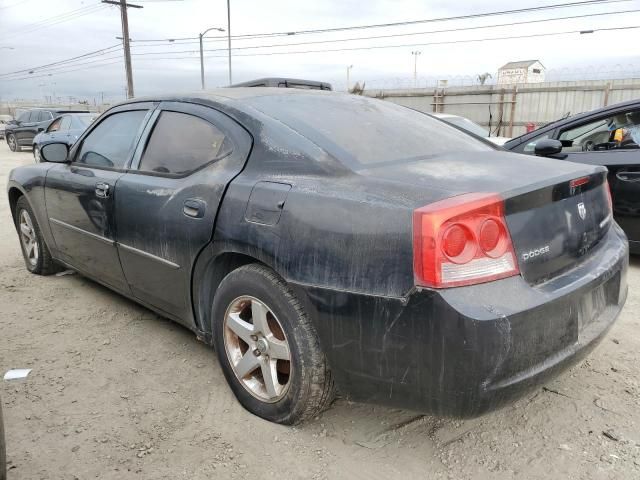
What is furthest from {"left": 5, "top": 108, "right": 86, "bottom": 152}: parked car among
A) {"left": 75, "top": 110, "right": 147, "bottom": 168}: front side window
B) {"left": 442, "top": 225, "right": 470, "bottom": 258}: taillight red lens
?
{"left": 442, "top": 225, "right": 470, "bottom": 258}: taillight red lens

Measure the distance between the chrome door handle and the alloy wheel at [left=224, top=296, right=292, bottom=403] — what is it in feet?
4.34

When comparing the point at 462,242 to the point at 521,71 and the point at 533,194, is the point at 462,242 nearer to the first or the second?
the point at 533,194

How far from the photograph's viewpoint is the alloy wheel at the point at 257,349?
2387 millimetres

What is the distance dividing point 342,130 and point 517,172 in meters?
0.83

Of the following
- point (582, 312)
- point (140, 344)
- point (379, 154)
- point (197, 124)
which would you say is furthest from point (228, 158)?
point (582, 312)

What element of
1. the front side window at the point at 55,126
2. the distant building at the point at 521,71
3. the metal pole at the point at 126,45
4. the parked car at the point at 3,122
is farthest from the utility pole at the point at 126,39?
the distant building at the point at 521,71

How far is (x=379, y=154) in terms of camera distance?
8.04 ft

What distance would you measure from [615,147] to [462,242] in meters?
3.78

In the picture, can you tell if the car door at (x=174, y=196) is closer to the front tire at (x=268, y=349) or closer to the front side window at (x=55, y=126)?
the front tire at (x=268, y=349)

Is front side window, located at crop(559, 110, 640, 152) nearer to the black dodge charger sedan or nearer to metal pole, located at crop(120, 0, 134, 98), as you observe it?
the black dodge charger sedan

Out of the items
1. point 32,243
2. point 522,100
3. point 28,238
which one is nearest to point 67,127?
point 28,238

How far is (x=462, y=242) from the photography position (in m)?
1.89

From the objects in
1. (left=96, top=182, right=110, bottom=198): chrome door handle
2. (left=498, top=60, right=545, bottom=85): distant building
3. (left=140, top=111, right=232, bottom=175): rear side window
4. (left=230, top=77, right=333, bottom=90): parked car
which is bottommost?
(left=96, top=182, right=110, bottom=198): chrome door handle

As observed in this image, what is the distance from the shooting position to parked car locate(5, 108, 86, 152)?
2047 centimetres
